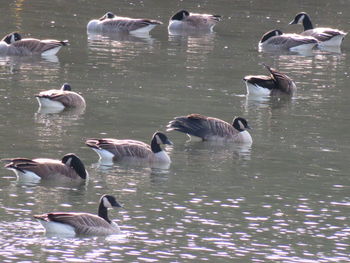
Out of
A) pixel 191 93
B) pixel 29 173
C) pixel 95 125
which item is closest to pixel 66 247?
pixel 29 173

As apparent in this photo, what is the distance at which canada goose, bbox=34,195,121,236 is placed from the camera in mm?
18750

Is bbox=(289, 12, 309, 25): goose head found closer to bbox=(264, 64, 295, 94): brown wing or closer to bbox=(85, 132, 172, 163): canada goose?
bbox=(264, 64, 295, 94): brown wing

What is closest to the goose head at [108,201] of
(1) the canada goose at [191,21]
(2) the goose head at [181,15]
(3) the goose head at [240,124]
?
(3) the goose head at [240,124]

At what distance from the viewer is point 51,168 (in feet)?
74.2

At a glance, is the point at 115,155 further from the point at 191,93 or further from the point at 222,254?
the point at 191,93

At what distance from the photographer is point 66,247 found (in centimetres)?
1842

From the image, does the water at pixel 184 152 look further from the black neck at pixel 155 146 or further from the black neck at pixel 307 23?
the black neck at pixel 307 23

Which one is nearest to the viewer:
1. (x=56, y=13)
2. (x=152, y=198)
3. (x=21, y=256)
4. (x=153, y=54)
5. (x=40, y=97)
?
(x=21, y=256)

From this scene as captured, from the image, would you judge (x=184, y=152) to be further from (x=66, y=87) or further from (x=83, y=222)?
(x=83, y=222)

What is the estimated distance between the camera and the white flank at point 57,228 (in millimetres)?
18766

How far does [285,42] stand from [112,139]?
1955cm

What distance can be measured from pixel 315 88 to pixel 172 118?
7.39 meters

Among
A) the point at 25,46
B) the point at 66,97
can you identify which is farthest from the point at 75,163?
the point at 25,46

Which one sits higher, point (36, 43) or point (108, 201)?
point (36, 43)
